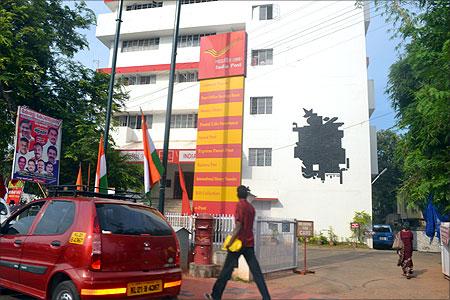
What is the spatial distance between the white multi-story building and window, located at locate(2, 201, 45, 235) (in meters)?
19.0

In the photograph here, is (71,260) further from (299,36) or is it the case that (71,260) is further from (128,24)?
(128,24)

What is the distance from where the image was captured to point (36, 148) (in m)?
11.4

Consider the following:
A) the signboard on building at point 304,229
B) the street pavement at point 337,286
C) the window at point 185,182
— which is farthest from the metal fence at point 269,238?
the window at point 185,182

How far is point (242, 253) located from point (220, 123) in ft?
47.6

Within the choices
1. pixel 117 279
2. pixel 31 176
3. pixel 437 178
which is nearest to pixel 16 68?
pixel 31 176

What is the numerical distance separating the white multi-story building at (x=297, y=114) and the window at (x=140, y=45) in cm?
366

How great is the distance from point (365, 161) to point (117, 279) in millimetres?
20849

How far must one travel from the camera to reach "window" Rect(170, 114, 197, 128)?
95.0 ft

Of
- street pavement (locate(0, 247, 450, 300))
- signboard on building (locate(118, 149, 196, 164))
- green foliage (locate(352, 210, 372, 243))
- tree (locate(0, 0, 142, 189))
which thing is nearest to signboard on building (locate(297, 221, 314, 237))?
street pavement (locate(0, 247, 450, 300))

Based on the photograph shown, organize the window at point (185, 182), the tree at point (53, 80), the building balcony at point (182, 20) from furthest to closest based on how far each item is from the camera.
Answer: the window at point (185, 182)
the building balcony at point (182, 20)
the tree at point (53, 80)

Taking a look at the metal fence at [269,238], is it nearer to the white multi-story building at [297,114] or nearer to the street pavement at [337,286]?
the street pavement at [337,286]

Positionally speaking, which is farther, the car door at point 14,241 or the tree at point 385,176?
the tree at point 385,176

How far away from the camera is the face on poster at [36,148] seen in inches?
429

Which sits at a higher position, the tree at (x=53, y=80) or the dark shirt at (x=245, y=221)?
the tree at (x=53, y=80)
